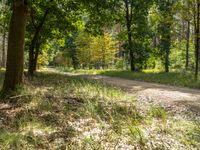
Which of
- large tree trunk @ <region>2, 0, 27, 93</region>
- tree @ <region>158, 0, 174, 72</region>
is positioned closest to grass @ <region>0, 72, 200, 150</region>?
large tree trunk @ <region>2, 0, 27, 93</region>

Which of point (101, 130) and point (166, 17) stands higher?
point (166, 17)

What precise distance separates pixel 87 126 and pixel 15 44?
6114 mm

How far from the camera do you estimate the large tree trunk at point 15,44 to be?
41.2 feet

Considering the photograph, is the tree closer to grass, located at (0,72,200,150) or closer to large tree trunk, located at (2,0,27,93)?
large tree trunk, located at (2,0,27,93)

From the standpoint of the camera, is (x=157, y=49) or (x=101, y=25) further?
(x=157, y=49)

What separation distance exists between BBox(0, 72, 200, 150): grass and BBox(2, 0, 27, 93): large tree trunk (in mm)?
1697

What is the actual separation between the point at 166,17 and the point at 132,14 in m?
12.4

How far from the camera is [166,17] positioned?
23469 millimetres

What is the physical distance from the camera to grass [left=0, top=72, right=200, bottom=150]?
6227 millimetres

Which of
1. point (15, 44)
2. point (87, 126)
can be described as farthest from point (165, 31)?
point (87, 126)

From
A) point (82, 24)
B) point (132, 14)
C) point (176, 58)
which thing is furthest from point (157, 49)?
point (176, 58)

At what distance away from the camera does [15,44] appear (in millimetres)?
12562

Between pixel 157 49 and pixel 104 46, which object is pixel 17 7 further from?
pixel 104 46

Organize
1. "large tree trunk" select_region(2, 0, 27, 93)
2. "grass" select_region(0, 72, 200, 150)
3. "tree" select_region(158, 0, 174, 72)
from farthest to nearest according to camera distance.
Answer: "tree" select_region(158, 0, 174, 72)
"large tree trunk" select_region(2, 0, 27, 93)
"grass" select_region(0, 72, 200, 150)
